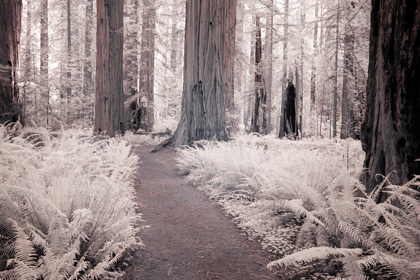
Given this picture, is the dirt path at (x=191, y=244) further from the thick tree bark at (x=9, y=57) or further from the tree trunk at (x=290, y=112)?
the tree trunk at (x=290, y=112)

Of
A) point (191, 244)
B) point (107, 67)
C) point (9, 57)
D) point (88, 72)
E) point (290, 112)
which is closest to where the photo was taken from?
point (191, 244)

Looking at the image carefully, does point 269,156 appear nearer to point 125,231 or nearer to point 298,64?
point 125,231

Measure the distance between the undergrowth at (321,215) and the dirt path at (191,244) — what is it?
0.23 metres

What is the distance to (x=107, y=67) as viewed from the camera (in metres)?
9.45

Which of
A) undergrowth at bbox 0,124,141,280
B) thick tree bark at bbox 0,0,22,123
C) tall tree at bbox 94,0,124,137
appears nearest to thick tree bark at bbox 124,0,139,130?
tall tree at bbox 94,0,124,137

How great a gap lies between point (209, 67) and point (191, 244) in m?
6.33

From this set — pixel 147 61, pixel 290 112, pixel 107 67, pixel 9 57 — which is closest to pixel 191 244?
pixel 107 67

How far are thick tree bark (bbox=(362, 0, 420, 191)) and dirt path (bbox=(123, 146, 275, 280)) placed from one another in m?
1.68

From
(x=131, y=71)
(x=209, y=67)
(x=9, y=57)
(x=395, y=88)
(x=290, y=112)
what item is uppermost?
(x=131, y=71)

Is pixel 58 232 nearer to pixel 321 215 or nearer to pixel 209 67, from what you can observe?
pixel 321 215

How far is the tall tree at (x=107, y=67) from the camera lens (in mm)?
9305

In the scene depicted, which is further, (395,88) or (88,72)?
(88,72)

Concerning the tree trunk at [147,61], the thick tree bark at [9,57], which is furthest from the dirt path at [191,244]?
the tree trunk at [147,61]

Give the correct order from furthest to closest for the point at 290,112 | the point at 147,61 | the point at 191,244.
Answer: the point at 147,61 → the point at 290,112 → the point at 191,244
